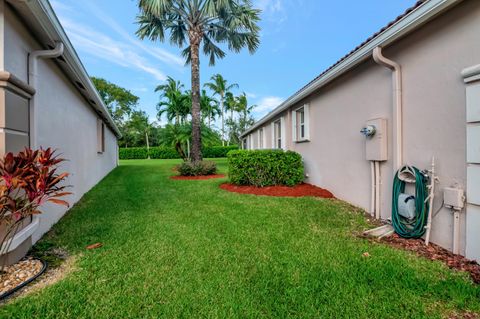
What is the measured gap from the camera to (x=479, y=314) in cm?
192

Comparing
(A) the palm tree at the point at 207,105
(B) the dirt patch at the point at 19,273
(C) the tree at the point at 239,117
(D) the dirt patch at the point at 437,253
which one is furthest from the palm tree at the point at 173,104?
(D) the dirt patch at the point at 437,253

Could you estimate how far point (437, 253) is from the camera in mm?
3014

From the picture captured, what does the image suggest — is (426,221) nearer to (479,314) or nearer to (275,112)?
(479,314)

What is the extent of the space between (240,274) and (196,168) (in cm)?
865

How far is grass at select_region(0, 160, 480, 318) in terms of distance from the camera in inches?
78.8

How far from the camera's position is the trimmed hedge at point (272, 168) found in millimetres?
7293

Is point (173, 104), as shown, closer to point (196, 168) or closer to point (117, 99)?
point (196, 168)

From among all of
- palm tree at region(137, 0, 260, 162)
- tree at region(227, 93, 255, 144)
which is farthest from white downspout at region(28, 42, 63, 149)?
tree at region(227, 93, 255, 144)

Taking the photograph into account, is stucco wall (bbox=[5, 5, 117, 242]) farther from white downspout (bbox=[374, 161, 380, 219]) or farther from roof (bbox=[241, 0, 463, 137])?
white downspout (bbox=[374, 161, 380, 219])

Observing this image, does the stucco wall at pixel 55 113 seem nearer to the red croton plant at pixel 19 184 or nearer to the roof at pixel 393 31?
the red croton plant at pixel 19 184

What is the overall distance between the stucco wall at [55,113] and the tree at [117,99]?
41.3 m

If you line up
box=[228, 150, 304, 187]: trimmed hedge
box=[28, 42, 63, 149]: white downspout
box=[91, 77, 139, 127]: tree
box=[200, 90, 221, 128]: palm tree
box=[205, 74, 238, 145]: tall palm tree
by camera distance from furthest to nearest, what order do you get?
box=[91, 77, 139, 127]: tree → box=[205, 74, 238, 145]: tall palm tree → box=[200, 90, 221, 128]: palm tree → box=[228, 150, 304, 187]: trimmed hedge → box=[28, 42, 63, 149]: white downspout

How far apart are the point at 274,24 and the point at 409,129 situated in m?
12.6

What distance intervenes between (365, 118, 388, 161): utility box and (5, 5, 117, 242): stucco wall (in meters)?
5.14
